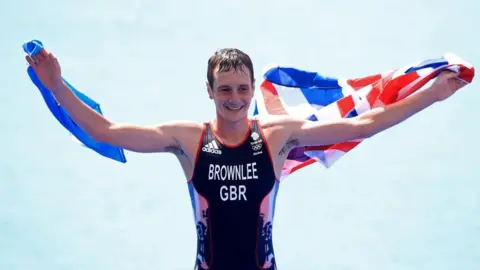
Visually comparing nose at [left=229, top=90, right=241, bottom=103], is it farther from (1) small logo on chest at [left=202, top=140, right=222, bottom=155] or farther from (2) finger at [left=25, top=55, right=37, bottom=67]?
(2) finger at [left=25, top=55, right=37, bottom=67]

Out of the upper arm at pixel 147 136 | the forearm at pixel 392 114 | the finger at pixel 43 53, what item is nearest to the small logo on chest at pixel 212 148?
the upper arm at pixel 147 136

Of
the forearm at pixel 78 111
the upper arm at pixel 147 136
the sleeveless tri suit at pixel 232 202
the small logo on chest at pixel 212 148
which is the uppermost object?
the forearm at pixel 78 111

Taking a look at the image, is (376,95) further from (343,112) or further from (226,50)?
(226,50)

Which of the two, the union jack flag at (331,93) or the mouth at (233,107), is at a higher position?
the union jack flag at (331,93)

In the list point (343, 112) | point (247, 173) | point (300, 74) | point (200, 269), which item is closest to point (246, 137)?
point (247, 173)

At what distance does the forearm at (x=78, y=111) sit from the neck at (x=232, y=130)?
0.69 meters

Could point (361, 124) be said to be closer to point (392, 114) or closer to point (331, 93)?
point (392, 114)

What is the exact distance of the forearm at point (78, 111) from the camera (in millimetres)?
4426

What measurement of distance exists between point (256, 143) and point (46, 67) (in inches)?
48.8

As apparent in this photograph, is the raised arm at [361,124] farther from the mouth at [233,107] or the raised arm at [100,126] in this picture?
the raised arm at [100,126]

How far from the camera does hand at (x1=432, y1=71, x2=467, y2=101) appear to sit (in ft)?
16.0

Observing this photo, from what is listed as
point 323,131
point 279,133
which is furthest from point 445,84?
point 279,133

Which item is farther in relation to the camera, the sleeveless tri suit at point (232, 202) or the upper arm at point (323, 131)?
the upper arm at point (323, 131)

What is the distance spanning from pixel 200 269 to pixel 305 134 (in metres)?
0.99
